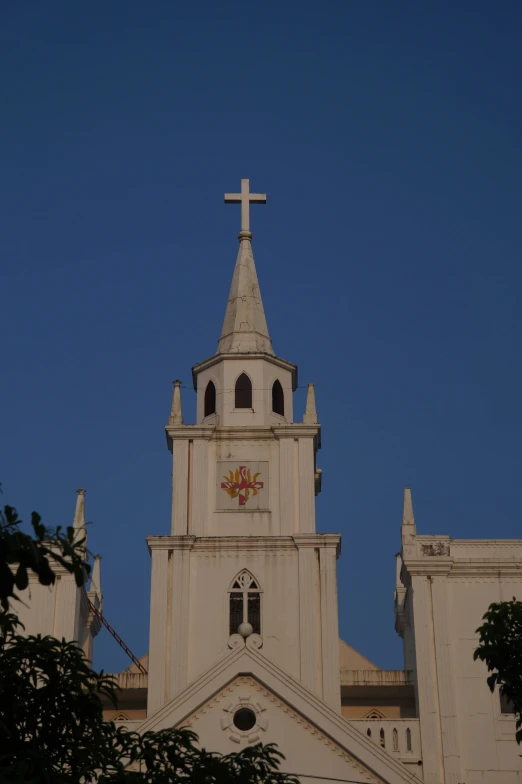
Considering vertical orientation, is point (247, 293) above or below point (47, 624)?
above

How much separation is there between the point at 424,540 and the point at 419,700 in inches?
192

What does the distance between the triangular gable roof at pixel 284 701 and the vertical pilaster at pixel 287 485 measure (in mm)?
5315

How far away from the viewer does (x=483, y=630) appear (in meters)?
21.5

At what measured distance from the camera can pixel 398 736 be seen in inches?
1471

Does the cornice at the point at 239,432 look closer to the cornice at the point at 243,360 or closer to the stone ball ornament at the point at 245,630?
the cornice at the point at 243,360

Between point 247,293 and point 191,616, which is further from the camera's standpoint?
point 247,293

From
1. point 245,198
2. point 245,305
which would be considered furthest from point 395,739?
Answer: point 245,198

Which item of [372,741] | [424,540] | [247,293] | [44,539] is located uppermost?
[247,293]

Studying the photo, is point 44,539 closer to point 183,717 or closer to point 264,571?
point 183,717

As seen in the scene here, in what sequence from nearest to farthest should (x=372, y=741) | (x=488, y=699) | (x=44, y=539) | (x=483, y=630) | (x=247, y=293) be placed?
1. (x=44, y=539)
2. (x=483, y=630)
3. (x=372, y=741)
4. (x=488, y=699)
5. (x=247, y=293)

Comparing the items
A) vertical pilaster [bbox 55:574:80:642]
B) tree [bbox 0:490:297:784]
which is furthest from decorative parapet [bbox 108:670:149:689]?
tree [bbox 0:490:297:784]

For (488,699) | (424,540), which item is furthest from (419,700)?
(424,540)

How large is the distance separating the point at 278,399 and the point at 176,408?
3.56 m

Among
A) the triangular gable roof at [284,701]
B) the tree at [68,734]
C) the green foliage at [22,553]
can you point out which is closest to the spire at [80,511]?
the triangular gable roof at [284,701]
